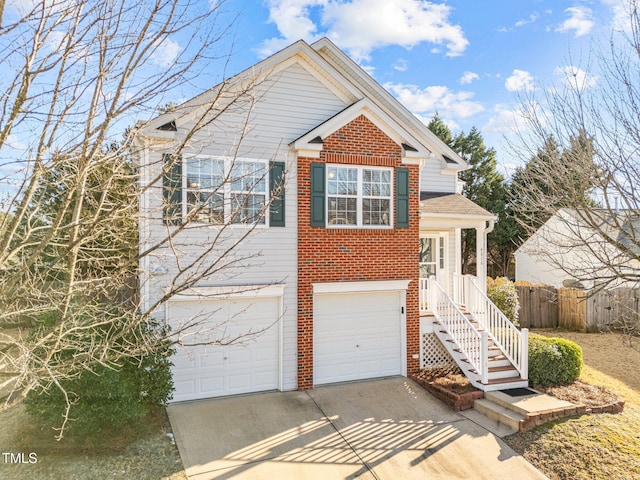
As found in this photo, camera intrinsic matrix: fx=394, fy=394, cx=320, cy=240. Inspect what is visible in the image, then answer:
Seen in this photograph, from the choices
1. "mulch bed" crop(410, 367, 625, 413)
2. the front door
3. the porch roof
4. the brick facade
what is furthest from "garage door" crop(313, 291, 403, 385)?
the front door

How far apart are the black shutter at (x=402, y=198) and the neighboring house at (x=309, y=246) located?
0.03 metres

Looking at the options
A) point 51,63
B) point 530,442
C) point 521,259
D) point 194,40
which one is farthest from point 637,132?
point 521,259

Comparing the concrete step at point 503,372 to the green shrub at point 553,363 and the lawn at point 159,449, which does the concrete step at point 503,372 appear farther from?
the lawn at point 159,449

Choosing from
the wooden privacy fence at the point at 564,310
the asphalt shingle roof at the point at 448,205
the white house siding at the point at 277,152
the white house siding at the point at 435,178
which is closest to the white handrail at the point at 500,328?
the asphalt shingle roof at the point at 448,205

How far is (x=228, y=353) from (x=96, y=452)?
123 inches

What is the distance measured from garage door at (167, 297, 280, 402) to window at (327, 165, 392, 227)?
2.70 m

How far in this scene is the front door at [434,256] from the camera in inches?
515

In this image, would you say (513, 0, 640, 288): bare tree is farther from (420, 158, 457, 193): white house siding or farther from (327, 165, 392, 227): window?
(420, 158, 457, 193): white house siding

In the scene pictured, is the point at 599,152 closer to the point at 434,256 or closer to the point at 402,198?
the point at 402,198

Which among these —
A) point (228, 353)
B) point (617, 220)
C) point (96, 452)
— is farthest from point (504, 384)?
point (96, 452)

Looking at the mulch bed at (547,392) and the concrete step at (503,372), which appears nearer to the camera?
the mulch bed at (547,392)

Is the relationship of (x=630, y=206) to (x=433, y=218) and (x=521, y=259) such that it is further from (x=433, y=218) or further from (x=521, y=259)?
(x=521, y=259)

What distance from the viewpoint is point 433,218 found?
1140cm

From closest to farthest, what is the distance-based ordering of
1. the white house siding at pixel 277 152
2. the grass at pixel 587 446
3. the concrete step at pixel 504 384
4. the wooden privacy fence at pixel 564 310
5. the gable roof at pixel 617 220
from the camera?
1. the gable roof at pixel 617 220
2. the grass at pixel 587 446
3. the concrete step at pixel 504 384
4. the white house siding at pixel 277 152
5. the wooden privacy fence at pixel 564 310
